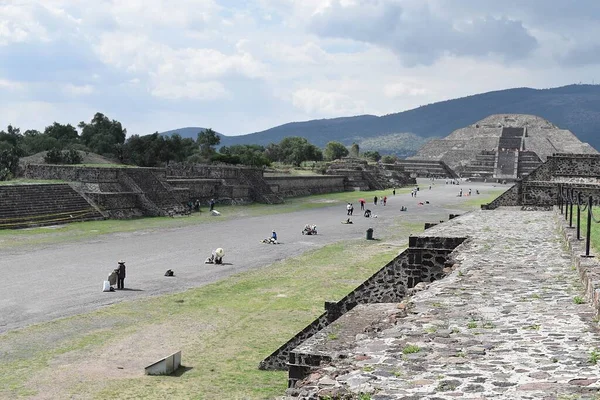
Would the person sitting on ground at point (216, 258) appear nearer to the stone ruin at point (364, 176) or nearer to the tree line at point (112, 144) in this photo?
the tree line at point (112, 144)

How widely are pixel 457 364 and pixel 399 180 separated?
8111 cm

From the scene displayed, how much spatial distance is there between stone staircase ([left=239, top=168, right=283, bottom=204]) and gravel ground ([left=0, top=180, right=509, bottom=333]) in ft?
38.1

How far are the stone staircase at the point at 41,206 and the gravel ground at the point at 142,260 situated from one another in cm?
535

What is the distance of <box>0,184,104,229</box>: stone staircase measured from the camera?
106 feet

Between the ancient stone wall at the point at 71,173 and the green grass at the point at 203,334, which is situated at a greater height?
the ancient stone wall at the point at 71,173

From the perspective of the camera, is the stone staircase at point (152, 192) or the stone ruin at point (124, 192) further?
the stone staircase at point (152, 192)

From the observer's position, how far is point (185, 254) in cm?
2506

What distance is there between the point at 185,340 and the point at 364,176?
64.0 metres

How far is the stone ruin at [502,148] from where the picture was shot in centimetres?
11281

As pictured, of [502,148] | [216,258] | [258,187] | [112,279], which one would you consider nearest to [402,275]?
[112,279]

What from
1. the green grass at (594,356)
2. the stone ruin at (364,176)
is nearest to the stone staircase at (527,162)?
the stone ruin at (364,176)

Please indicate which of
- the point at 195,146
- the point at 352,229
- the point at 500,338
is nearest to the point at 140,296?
the point at 500,338

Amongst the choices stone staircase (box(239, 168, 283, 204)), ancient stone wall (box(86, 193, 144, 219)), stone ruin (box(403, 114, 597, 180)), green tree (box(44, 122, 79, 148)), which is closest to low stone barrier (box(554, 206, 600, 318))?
ancient stone wall (box(86, 193, 144, 219))

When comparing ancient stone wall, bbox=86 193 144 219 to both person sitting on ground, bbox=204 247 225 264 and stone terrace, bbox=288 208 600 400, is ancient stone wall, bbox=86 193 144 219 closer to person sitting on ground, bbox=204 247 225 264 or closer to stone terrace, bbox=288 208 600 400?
person sitting on ground, bbox=204 247 225 264
